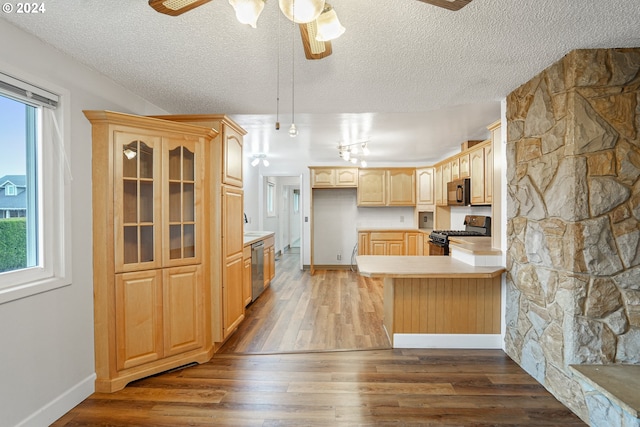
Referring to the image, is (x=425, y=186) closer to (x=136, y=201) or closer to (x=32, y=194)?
(x=136, y=201)

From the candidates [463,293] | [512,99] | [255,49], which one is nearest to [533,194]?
[512,99]

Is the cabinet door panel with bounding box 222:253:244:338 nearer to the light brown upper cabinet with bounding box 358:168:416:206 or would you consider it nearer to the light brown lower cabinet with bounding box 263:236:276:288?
the light brown lower cabinet with bounding box 263:236:276:288

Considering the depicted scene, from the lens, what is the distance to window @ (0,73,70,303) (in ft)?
5.71

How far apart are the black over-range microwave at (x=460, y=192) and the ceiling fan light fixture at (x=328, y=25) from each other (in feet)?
10.5

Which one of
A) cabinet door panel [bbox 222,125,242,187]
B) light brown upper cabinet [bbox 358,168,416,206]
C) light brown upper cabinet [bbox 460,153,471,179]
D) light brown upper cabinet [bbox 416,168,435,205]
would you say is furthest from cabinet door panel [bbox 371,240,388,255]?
cabinet door panel [bbox 222,125,242,187]

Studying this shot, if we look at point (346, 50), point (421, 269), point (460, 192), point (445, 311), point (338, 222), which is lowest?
point (445, 311)

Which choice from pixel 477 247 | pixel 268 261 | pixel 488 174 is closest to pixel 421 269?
pixel 477 247

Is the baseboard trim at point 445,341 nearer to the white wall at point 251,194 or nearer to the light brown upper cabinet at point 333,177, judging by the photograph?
the light brown upper cabinet at point 333,177

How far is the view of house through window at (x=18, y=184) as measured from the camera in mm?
1744

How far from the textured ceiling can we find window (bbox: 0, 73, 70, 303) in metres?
0.43

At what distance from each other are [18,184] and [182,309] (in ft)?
4.43

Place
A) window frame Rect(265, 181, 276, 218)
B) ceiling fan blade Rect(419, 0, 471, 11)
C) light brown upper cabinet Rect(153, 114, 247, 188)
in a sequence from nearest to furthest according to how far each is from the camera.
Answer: ceiling fan blade Rect(419, 0, 471, 11) < light brown upper cabinet Rect(153, 114, 247, 188) < window frame Rect(265, 181, 276, 218)

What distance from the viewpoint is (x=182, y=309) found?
8.18 feet

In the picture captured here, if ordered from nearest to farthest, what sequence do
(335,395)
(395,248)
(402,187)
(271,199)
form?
(335,395)
(395,248)
(402,187)
(271,199)
